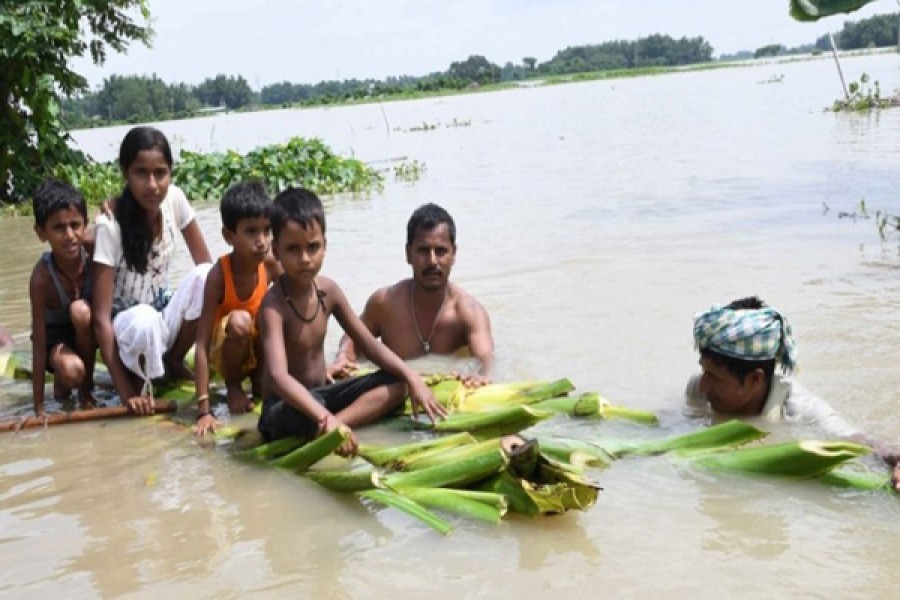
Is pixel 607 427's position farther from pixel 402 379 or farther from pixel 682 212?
pixel 682 212

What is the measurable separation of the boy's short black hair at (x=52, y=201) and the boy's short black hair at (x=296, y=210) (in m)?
1.13

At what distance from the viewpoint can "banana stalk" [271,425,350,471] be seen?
315cm

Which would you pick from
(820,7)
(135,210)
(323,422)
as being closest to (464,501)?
(323,422)

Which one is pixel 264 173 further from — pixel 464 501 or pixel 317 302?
pixel 464 501

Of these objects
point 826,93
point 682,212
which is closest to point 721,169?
point 682,212

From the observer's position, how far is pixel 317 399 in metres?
3.77

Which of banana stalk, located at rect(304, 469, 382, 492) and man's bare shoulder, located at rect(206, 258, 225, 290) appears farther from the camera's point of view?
man's bare shoulder, located at rect(206, 258, 225, 290)

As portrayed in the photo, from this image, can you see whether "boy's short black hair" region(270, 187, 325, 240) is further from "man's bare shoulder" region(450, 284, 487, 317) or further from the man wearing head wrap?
the man wearing head wrap

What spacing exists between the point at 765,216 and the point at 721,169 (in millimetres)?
4491

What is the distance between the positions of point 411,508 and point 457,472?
0.21 meters

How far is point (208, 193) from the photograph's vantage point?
583 inches

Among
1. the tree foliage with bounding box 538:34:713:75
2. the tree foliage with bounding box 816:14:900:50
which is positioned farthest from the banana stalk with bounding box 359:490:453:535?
the tree foliage with bounding box 538:34:713:75

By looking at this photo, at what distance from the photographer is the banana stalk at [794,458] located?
9.52 ft

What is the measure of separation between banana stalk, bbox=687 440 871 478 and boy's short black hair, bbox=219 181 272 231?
6.62ft
